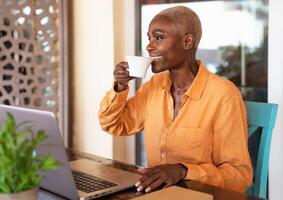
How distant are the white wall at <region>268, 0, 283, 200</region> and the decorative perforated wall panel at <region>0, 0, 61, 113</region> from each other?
1.36 meters

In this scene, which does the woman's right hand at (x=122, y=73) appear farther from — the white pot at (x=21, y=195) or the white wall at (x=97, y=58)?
the white wall at (x=97, y=58)

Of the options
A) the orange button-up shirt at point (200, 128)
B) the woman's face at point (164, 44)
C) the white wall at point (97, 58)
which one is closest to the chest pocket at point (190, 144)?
the orange button-up shirt at point (200, 128)

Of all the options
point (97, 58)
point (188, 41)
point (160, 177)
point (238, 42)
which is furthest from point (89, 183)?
point (97, 58)

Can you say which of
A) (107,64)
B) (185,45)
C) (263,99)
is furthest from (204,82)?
(107,64)

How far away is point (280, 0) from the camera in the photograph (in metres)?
1.92

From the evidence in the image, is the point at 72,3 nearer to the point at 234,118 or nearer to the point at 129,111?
the point at 129,111

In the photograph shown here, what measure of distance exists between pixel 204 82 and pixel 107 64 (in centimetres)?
108

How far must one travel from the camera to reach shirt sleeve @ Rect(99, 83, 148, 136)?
163cm

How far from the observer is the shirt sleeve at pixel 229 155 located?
4.20 feet

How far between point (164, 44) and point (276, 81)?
750mm

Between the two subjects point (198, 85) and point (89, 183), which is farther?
point (198, 85)

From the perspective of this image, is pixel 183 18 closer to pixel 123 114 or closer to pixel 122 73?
pixel 122 73

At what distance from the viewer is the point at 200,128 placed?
4.79 ft

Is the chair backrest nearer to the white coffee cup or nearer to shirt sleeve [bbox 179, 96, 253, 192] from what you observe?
shirt sleeve [bbox 179, 96, 253, 192]
